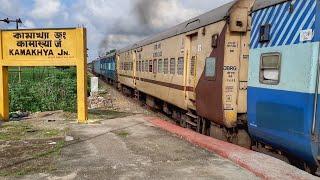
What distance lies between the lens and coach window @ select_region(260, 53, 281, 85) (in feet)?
21.9

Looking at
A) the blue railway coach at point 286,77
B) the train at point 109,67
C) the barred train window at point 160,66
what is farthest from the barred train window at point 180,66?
the train at point 109,67

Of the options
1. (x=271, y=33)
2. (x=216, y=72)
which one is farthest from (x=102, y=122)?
(x=271, y=33)

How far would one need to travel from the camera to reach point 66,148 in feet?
27.7

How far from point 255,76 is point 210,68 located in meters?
2.15

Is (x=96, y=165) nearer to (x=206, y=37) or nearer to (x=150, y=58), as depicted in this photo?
(x=206, y=37)

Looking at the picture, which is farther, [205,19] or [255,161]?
[205,19]

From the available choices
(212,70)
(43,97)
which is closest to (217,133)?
(212,70)

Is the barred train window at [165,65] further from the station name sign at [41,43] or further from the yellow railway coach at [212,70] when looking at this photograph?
the station name sign at [41,43]

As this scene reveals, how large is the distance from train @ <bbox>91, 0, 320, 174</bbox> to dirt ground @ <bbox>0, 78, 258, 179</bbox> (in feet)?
2.93

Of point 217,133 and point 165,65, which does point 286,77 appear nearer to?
point 217,133

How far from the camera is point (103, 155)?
25.4 ft

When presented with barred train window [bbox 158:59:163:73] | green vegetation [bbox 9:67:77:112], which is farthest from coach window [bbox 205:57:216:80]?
green vegetation [bbox 9:67:77:112]

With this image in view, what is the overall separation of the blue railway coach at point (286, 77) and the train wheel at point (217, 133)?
156 centimetres

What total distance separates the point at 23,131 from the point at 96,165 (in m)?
4.39
